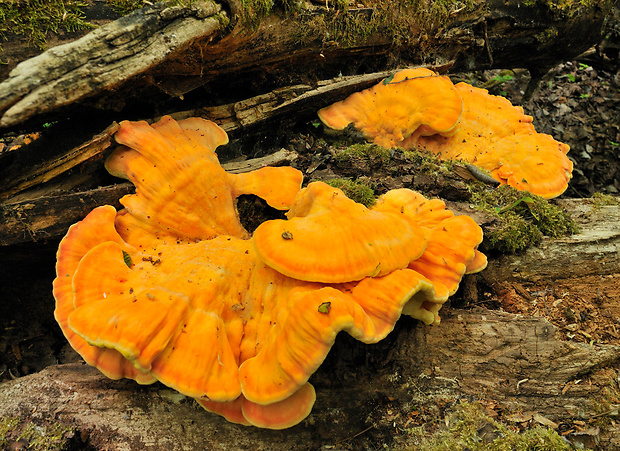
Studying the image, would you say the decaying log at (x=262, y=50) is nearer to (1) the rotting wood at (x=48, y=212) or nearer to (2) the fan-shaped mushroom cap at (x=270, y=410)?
(1) the rotting wood at (x=48, y=212)

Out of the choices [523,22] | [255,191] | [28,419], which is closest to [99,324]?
[28,419]

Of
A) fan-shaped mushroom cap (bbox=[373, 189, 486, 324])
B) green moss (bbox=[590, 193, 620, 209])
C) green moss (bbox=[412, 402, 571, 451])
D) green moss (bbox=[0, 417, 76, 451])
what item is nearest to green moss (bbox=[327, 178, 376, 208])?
fan-shaped mushroom cap (bbox=[373, 189, 486, 324])

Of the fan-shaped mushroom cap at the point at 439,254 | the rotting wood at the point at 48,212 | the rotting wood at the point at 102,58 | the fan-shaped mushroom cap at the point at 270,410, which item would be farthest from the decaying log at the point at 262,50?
the fan-shaped mushroom cap at the point at 270,410

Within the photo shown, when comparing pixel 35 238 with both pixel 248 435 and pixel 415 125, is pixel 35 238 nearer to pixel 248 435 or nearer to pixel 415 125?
pixel 248 435

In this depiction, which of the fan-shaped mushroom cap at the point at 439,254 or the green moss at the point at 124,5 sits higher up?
the green moss at the point at 124,5

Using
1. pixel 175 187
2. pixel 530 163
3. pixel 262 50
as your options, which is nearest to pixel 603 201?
pixel 530 163

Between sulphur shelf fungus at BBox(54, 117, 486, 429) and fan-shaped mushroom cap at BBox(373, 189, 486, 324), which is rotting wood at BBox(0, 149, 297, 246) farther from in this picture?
fan-shaped mushroom cap at BBox(373, 189, 486, 324)

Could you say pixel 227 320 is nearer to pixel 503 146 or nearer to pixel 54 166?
pixel 54 166
